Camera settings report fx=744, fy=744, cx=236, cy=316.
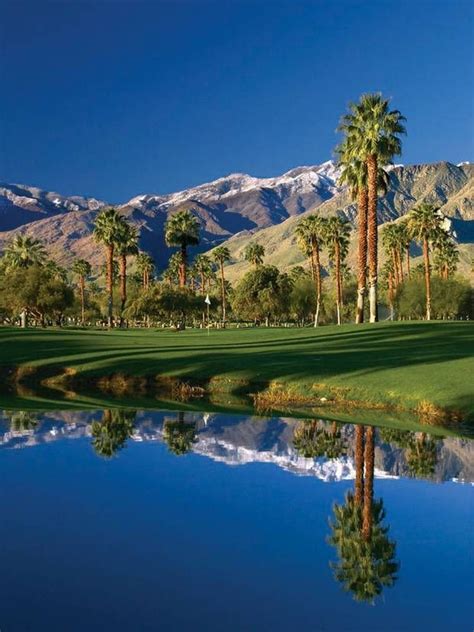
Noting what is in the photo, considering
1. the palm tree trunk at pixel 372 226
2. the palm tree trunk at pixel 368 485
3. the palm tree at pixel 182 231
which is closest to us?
the palm tree trunk at pixel 368 485

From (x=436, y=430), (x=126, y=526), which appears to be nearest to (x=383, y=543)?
(x=126, y=526)

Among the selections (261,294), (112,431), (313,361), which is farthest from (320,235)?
(112,431)

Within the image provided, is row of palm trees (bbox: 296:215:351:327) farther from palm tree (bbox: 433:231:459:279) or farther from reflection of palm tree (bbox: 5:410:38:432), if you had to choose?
reflection of palm tree (bbox: 5:410:38:432)

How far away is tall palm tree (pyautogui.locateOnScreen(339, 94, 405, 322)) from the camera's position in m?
69.1

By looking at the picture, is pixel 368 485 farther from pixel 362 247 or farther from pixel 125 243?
pixel 125 243

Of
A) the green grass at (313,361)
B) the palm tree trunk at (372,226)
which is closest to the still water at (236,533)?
the green grass at (313,361)

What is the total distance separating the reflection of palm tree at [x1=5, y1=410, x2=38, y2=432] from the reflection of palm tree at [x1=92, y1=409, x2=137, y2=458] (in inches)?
110

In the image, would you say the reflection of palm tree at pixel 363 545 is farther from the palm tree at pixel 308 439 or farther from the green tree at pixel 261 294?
the green tree at pixel 261 294

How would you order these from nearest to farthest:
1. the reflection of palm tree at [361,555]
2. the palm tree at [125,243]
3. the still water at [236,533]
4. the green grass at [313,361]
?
1. the still water at [236,533]
2. the reflection of palm tree at [361,555]
3. the green grass at [313,361]
4. the palm tree at [125,243]

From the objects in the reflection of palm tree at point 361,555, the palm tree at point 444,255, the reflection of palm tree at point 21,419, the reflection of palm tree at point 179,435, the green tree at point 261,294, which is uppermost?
the palm tree at point 444,255

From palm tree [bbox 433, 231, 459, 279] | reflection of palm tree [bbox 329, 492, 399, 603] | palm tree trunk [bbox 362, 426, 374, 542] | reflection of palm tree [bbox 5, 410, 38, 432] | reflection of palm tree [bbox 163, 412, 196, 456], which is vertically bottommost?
reflection of palm tree [bbox 329, 492, 399, 603]

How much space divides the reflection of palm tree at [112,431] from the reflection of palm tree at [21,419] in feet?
9.16

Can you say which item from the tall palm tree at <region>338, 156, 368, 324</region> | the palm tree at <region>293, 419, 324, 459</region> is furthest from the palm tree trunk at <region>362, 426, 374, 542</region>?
the tall palm tree at <region>338, 156, 368, 324</region>

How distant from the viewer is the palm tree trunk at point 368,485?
17625mm
